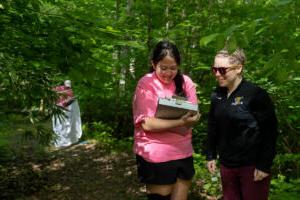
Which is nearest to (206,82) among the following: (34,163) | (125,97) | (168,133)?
(125,97)

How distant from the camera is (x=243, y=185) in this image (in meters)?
2.96

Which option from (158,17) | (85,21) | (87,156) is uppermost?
(158,17)

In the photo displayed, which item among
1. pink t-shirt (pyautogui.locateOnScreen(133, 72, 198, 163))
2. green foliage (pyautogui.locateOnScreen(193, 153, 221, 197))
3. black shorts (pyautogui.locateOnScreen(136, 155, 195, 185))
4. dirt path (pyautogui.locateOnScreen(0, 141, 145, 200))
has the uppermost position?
pink t-shirt (pyautogui.locateOnScreen(133, 72, 198, 163))

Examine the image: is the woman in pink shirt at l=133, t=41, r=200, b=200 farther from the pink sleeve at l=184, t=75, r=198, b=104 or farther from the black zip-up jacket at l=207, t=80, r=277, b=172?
the black zip-up jacket at l=207, t=80, r=277, b=172

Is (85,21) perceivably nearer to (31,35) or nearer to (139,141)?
(31,35)

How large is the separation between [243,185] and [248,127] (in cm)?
44

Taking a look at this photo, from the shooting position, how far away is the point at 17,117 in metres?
4.59

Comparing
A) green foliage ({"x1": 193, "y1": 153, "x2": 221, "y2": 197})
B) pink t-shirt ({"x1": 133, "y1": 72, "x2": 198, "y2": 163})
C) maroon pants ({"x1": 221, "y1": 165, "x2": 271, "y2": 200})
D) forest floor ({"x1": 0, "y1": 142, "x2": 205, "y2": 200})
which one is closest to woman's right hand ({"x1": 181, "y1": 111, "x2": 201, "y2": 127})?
pink t-shirt ({"x1": 133, "y1": 72, "x2": 198, "y2": 163})

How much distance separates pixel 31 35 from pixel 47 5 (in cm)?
106

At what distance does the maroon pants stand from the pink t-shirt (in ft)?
1.21

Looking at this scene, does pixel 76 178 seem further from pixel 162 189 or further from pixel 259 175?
pixel 259 175

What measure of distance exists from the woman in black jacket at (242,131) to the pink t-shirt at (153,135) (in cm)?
33

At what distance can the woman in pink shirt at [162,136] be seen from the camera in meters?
3.02

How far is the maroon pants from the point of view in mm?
2908
